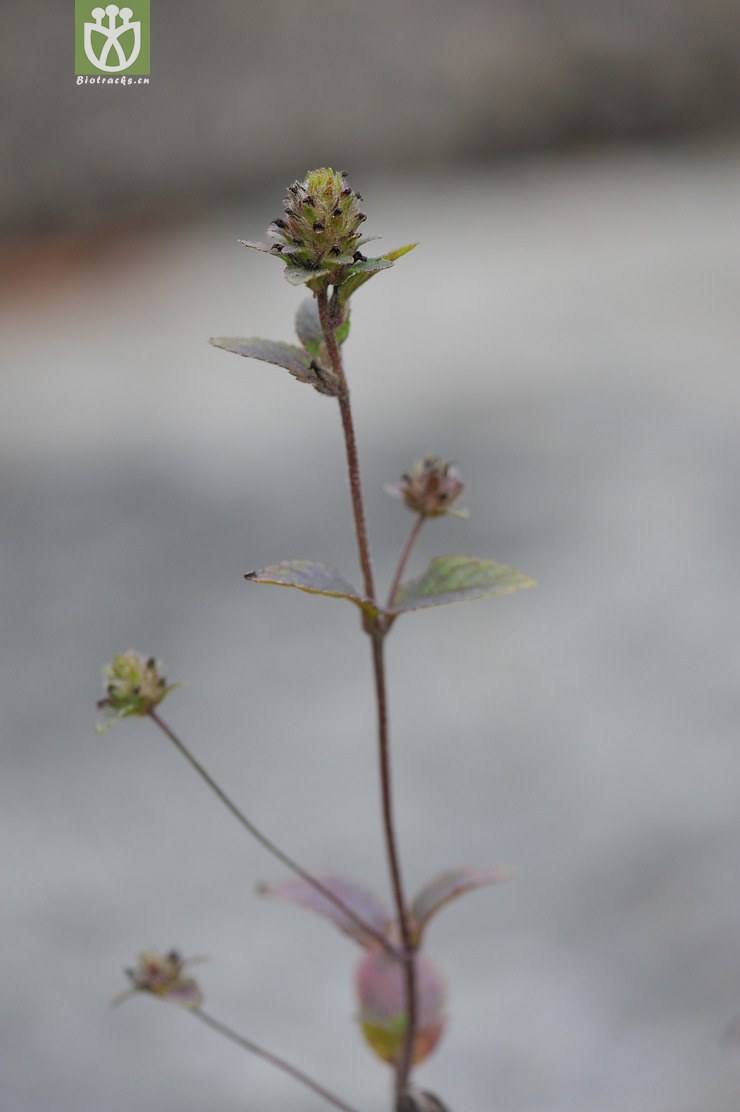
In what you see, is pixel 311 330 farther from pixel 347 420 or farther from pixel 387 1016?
pixel 387 1016

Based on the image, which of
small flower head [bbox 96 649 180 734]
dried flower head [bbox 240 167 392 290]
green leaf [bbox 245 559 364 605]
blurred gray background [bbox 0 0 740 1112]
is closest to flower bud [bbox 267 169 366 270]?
dried flower head [bbox 240 167 392 290]

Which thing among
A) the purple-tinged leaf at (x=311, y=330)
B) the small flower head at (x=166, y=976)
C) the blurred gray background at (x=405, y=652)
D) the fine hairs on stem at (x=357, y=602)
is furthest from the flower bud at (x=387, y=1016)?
the purple-tinged leaf at (x=311, y=330)

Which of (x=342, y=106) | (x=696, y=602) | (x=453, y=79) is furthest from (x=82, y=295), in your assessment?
(x=696, y=602)

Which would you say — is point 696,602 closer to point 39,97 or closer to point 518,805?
point 518,805

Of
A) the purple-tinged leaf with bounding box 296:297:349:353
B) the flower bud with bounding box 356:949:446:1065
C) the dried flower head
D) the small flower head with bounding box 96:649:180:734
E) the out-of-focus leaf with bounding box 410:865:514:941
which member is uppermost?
the purple-tinged leaf with bounding box 296:297:349:353

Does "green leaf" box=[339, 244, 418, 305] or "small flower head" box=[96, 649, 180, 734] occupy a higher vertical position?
"green leaf" box=[339, 244, 418, 305]

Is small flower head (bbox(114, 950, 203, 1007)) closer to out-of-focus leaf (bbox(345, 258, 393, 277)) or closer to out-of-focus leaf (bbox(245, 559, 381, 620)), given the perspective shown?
out-of-focus leaf (bbox(245, 559, 381, 620))

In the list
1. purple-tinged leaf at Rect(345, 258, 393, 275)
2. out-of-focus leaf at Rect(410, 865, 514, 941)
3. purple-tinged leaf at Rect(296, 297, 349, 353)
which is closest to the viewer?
purple-tinged leaf at Rect(345, 258, 393, 275)
